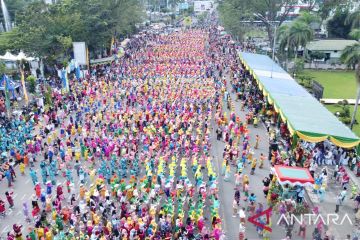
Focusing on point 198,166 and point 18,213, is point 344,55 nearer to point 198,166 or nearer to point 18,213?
point 198,166

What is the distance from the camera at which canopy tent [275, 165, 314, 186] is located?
15.2 metres

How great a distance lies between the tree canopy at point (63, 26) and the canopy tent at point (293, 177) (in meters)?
30.0

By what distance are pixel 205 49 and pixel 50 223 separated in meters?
45.5

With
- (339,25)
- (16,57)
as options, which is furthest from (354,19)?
(16,57)

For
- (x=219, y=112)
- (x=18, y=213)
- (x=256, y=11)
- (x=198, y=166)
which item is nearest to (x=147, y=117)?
(x=219, y=112)

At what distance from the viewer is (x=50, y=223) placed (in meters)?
15.1

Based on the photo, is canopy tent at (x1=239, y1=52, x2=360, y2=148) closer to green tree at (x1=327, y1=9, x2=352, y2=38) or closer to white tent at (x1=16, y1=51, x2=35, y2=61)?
white tent at (x1=16, y1=51, x2=35, y2=61)

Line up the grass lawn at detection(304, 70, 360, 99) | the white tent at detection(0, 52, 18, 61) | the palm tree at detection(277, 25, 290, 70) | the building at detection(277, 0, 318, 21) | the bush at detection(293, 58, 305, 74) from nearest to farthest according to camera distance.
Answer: the grass lawn at detection(304, 70, 360, 99), the white tent at detection(0, 52, 18, 61), the bush at detection(293, 58, 305, 74), the palm tree at detection(277, 25, 290, 70), the building at detection(277, 0, 318, 21)

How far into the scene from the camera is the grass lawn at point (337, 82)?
35062mm

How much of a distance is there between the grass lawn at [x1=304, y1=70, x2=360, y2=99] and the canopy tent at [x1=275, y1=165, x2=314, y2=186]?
20.8m

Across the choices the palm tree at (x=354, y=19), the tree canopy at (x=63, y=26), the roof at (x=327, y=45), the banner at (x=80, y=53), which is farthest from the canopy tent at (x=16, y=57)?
the palm tree at (x=354, y=19)

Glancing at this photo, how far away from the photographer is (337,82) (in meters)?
39.6

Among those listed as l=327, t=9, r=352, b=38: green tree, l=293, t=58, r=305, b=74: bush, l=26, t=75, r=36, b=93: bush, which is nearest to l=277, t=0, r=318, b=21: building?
l=327, t=9, r=352, b=38: green tree

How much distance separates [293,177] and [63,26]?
3405 centimetres
